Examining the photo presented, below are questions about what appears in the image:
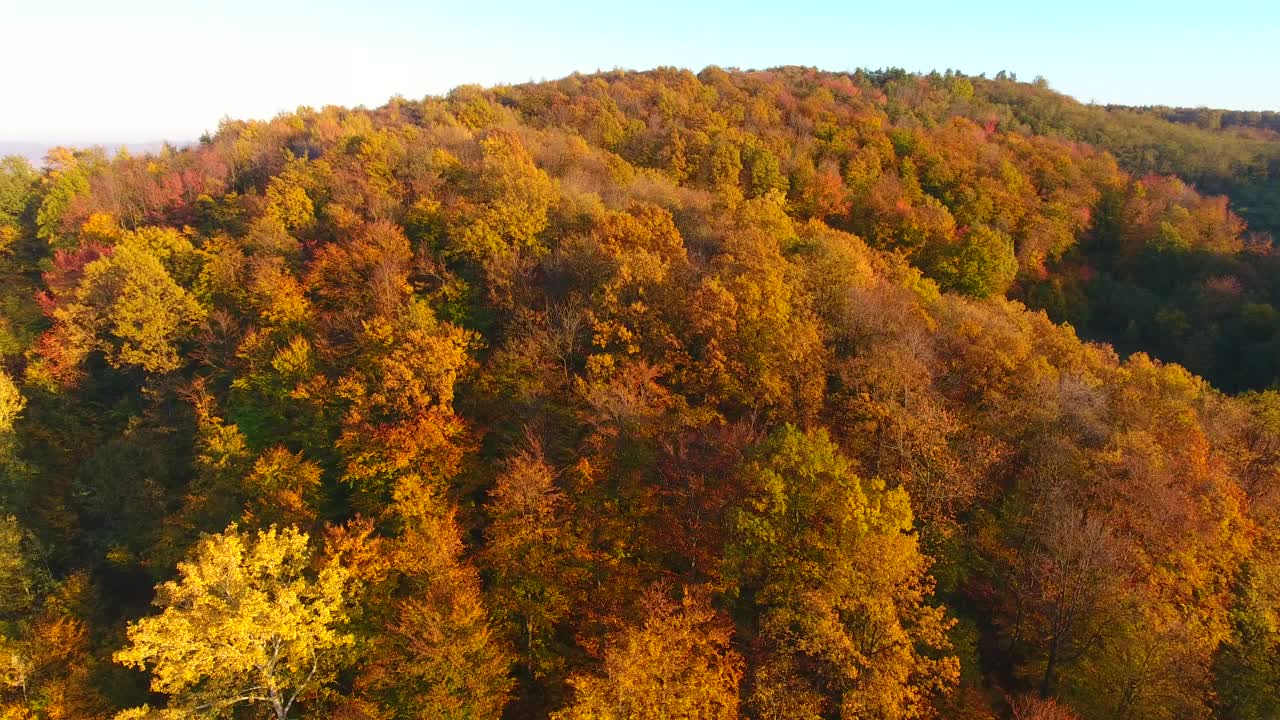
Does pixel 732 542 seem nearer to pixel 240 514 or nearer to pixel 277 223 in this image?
pixel 240 514

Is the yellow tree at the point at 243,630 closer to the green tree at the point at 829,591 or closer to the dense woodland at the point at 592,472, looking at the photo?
the dense woodland at the point at 592,472

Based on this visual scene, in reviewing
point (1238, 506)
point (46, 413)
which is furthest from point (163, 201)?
point (1238, 506)

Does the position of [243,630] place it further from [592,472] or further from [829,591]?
[829,591]

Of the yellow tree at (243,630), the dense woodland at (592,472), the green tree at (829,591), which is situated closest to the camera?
the green tree at (829,591)

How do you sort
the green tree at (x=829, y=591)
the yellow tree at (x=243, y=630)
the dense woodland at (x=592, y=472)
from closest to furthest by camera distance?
the green tree at (x=829, y=591) < the yellow tree at (x=243, y=630) < the dense woodland at (x=592, y=472)

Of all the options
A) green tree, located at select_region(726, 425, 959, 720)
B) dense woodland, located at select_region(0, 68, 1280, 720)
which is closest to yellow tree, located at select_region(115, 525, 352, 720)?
dense woodland, located at select_region(0, 68, 1280, 720)

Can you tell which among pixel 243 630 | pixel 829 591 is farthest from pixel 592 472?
pixel 243 630

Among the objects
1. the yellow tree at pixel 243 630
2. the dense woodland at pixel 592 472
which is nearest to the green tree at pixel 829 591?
the dense woodland at pixel 592 472
